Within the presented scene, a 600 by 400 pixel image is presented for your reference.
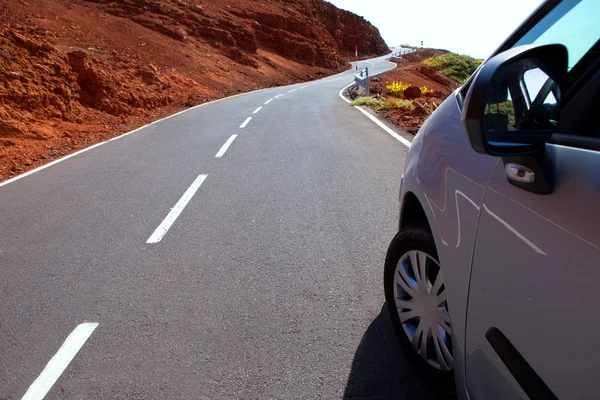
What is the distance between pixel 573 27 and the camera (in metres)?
1.79

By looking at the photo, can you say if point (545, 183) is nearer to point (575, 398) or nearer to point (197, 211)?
point (575, 398)

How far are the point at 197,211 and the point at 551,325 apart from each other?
16.7 feet

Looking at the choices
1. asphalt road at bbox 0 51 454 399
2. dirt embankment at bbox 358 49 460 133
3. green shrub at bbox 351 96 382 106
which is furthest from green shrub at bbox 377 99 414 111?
asphalt road at bbox 0 51 454 399

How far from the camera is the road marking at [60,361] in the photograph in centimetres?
288

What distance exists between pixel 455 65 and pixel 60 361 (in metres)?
38.8

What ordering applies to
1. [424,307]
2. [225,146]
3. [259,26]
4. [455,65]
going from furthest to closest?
[259,26]
[455,65]
[225,146]
[424,307]

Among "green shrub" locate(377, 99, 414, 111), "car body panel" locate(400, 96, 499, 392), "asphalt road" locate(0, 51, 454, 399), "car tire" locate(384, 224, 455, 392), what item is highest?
"car body panel" locate(400, 96, 499, 392)

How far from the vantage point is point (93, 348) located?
10.8 ft

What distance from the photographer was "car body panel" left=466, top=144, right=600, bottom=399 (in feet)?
4.28

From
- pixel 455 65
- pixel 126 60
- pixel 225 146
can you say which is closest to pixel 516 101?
pixel 225 146

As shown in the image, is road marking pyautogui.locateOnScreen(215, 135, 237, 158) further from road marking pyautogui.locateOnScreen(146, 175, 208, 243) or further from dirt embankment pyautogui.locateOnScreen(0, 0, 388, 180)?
dirt embankment pyautogui.locateOnScreen(0, 0, 388, 180)

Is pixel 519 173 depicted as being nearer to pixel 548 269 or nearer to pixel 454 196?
pixel 548 269

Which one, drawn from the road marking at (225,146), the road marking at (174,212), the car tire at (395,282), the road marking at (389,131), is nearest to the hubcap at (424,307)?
the car tire at (395,282)

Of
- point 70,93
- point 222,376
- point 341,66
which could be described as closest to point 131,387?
Result: point 222,376
